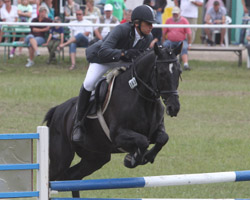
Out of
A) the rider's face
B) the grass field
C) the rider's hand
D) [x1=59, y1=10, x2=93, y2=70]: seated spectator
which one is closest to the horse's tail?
the grass field

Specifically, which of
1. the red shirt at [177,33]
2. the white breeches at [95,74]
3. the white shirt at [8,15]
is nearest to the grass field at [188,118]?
the red shirt at [177,33]

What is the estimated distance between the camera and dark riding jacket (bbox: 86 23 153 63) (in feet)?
19.7

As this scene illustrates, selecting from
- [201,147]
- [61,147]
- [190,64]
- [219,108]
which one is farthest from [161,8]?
[61,147]

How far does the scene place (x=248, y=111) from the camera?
12.2 meters

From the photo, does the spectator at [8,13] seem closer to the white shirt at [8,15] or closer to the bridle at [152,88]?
the white shirt at [8,15]

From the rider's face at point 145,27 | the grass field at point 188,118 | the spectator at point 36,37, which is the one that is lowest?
the grass field at point 188,118

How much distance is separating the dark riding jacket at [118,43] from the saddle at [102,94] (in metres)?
0.16

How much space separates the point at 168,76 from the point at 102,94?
0.90m

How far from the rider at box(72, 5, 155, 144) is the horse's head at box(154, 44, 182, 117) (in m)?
0.42

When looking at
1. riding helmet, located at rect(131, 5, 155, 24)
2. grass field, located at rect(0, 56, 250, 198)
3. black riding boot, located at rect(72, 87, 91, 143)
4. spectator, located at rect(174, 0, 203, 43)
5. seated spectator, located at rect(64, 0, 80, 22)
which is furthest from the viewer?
seated spectator, located at rect(64, 0, 80, 22)

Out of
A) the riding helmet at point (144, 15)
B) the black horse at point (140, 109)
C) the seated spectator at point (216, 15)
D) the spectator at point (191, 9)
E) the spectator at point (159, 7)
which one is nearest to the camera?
the black horse at point (140, 109)

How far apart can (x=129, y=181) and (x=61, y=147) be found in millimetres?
2044

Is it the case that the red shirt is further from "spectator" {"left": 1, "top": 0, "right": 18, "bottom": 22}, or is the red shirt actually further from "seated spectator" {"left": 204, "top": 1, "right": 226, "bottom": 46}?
"spectator" {"left": 1, "top": 0, "right": 18, "bottom": 22}

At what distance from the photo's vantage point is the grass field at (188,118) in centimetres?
770
